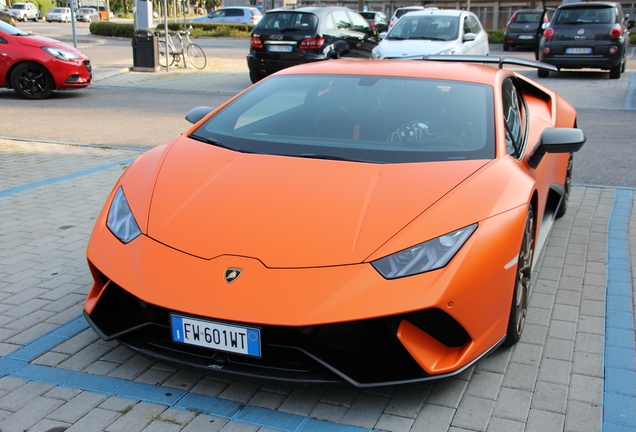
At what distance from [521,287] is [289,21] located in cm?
1220

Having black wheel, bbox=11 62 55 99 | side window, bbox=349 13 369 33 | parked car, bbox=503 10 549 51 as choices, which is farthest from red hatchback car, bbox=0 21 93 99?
parked car, bbox=503 10 549 51

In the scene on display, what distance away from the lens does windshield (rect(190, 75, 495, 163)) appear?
3.52 meters

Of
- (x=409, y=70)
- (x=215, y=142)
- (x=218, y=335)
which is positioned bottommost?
(x=218, y=335)

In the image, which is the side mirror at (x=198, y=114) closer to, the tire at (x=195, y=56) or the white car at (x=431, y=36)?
the white car at (x=431, y=36)

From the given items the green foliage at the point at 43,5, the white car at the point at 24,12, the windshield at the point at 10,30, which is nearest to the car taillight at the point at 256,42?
the windshield at the point at 10,30

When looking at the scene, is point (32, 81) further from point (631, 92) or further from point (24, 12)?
point (24, 12)

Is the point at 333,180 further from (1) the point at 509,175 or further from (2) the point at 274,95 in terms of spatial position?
(2) the point at 274,95

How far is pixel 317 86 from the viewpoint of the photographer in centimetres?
414

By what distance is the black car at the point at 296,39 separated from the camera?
14.2 meters

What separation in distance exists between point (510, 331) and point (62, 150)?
255 inches

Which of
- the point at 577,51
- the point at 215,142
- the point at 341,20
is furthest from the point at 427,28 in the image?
the point at 215,142

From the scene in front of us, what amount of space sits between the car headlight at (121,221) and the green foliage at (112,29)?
109 feet

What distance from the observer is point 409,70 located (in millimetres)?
4176

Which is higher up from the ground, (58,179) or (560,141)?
(560,141)
